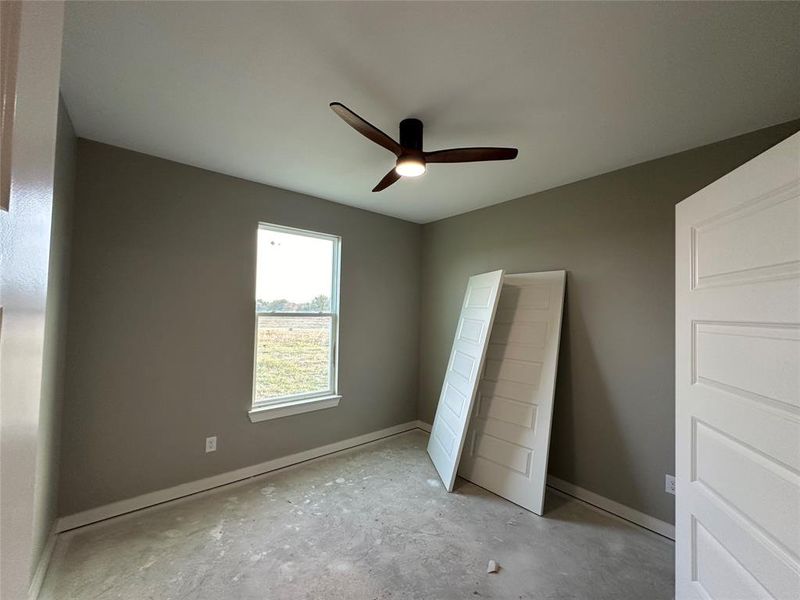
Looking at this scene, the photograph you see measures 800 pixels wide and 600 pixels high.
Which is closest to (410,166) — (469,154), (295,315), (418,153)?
(418,153)

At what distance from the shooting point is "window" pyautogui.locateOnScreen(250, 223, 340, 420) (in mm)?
2971

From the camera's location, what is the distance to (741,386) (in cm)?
118

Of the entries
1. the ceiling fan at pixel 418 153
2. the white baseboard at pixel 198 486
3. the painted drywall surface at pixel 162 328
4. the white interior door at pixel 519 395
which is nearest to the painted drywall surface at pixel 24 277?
the ceiling fan at pixel 418 153

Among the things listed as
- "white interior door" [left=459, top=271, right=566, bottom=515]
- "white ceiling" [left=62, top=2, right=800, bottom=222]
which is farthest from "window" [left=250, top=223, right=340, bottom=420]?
"white interior door" [left=459, top=271, right=566, bottom=515]

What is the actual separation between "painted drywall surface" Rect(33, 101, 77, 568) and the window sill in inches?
46.0

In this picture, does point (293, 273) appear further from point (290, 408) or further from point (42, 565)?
point (42, 565)

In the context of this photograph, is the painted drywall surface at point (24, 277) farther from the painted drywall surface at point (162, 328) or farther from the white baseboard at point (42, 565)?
the painted drywall surface at point (162, 328)

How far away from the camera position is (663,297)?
2264mm

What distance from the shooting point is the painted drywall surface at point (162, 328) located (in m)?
2.17

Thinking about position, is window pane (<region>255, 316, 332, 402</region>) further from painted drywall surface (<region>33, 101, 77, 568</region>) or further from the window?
painted drywall surface (<region>33, 101, 77, 568</region>)

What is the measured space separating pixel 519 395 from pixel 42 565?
3.05 meters

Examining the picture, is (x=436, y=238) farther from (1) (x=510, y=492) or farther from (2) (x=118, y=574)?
(2) (x=118, y=574)

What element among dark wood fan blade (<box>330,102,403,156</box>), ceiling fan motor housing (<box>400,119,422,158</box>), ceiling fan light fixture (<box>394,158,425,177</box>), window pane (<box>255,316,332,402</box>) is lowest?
window pane (<box>255,316,332,402</box>)

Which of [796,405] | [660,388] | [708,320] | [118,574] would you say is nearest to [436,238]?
[660,388]
